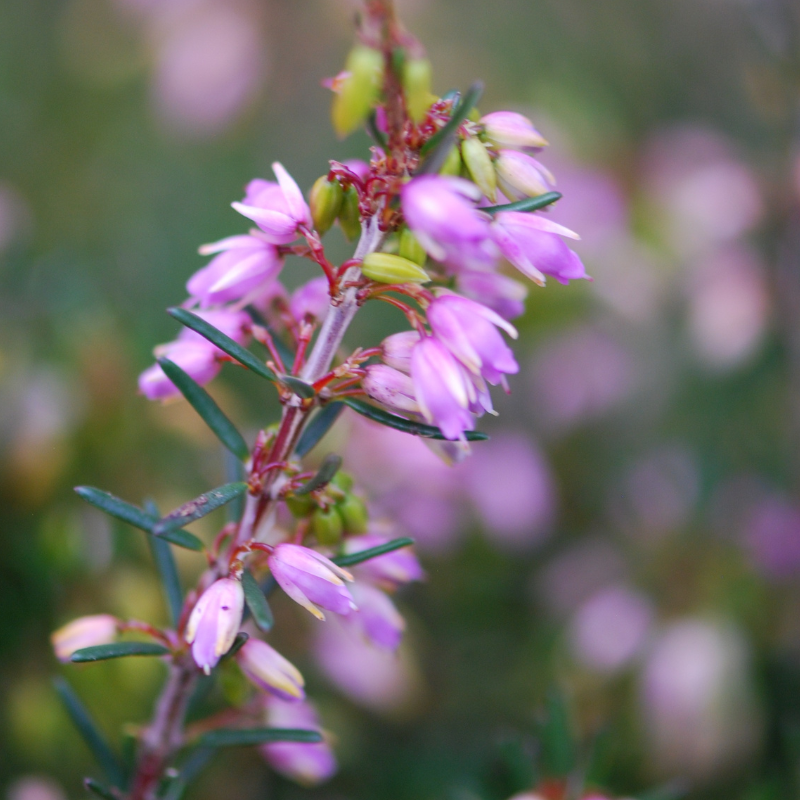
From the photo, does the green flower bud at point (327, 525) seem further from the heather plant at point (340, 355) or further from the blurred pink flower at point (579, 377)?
the blurred pink flower at point (579, 377)

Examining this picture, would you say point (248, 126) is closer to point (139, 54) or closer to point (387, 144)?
point (139, 54)

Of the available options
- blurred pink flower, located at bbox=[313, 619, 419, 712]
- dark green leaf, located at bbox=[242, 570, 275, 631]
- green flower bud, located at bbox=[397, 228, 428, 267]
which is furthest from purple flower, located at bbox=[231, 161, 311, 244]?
blurred pink flower, located at bbox=[313, 619, 419, 712]

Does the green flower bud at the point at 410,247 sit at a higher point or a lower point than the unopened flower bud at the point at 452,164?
lower

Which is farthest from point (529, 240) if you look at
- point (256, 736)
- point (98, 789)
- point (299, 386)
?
point (98, 789)

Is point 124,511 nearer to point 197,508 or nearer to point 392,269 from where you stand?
point 197,508

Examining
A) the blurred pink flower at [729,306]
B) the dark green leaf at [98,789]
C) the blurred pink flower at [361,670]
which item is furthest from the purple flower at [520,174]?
the blurred pink flower at [729,306]

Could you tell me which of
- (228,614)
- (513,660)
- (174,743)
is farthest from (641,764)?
(228,614)

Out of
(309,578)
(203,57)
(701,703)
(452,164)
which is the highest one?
(203,57)
